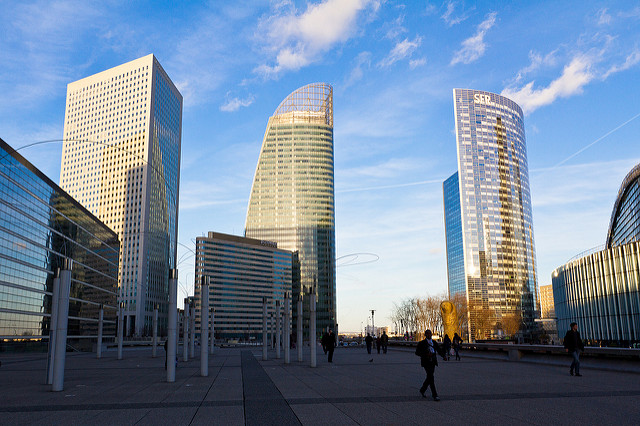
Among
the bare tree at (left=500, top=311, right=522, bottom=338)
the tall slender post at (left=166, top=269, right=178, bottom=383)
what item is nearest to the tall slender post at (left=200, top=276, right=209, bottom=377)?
the tall slender post at (left=166, top=269, right=178, bottom=383)

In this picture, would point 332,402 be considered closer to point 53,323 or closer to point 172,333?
point 172,333

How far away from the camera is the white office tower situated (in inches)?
7229

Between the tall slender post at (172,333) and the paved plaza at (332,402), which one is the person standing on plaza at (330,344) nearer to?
the paved plaza at (332,402)

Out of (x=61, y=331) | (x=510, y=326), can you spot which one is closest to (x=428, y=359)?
(x=61, y=331)

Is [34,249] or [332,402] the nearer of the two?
[332,402]

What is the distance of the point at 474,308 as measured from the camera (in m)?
177

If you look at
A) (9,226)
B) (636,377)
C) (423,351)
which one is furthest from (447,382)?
(9,226)

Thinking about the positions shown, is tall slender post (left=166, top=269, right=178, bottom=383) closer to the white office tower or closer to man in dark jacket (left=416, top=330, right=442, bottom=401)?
man in dark jacket (left=416, top=330, right=442, bottom=401)

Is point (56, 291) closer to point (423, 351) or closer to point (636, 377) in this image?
point (423, 351)

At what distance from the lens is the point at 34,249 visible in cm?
7831

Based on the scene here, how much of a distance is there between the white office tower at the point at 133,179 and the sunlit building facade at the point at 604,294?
133111mm

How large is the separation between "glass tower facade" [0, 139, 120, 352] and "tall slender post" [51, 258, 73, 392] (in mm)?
48097

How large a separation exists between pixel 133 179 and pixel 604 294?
524 feet

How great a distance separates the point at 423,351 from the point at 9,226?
2794 inches
